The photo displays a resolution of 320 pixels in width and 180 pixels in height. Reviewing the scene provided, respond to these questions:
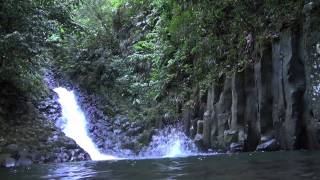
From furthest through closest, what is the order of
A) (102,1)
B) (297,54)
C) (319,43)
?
1. (102,1)
2. (297,54)
3. (319,43)

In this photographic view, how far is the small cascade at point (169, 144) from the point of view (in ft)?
54.3

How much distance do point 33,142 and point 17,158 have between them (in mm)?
1611

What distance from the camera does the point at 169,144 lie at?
1783 centimetres

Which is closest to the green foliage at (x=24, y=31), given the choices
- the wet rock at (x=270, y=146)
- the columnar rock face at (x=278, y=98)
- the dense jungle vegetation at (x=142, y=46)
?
the dense jungle vegetation at (x=142, y=46)

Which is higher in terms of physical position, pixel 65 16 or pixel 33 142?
pixel 65 16

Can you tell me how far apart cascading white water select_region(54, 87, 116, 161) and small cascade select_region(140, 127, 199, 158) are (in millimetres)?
2061

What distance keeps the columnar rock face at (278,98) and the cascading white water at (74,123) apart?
6.07 metres

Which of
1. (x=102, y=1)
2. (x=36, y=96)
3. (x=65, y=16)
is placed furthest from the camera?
(x=102, y=1)

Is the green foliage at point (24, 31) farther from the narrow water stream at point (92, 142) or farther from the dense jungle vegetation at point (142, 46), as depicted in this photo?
the narrow water stream at point (92, 142)

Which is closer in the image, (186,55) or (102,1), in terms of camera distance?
(186,55)

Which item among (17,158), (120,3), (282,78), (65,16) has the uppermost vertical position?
(120,3)

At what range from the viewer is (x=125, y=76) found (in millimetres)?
23734

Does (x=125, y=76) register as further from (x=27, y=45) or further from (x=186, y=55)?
(x=27, y=45)

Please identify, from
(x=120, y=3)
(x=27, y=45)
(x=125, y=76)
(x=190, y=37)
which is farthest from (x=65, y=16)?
(x=120, y=3)
